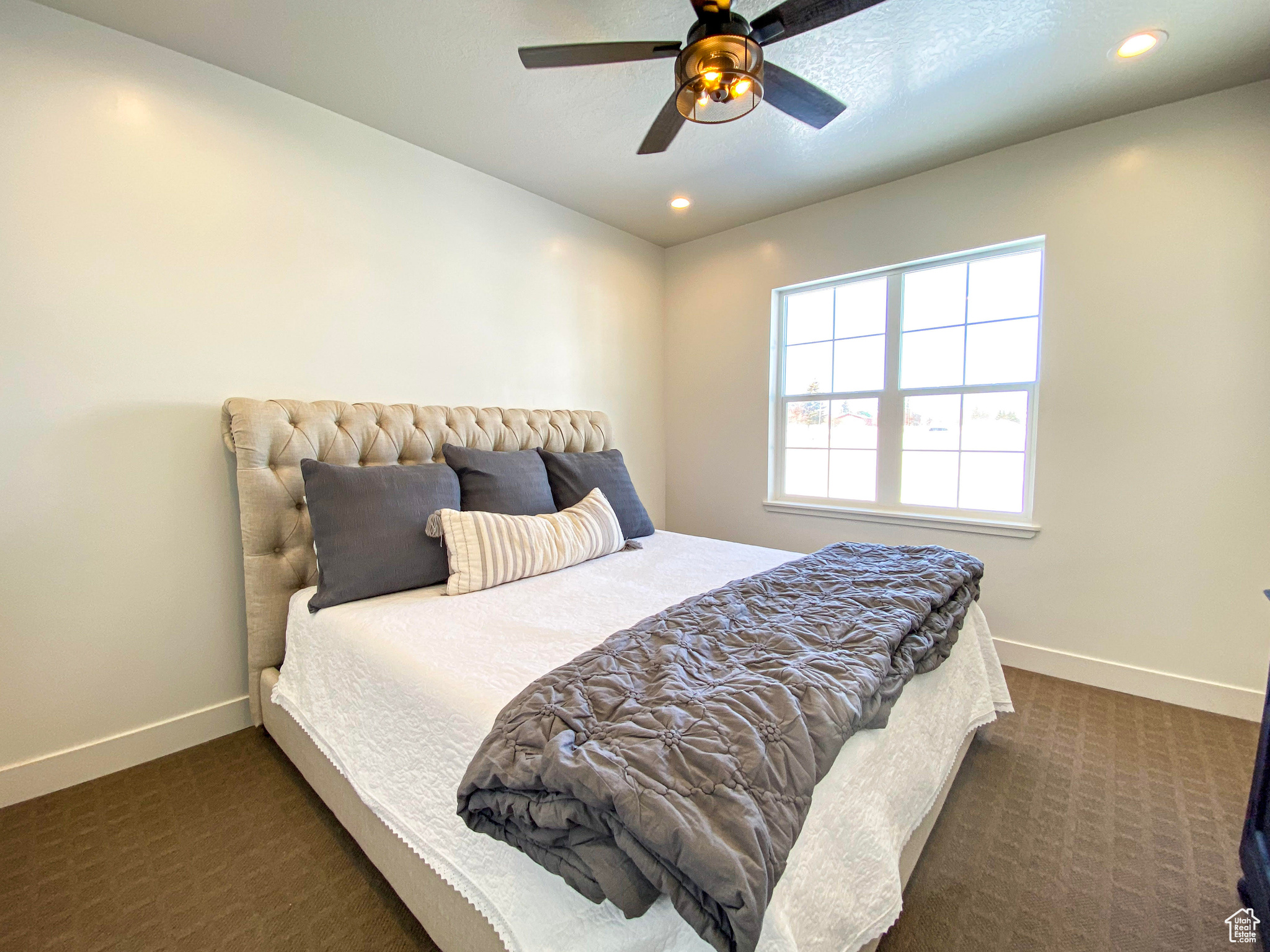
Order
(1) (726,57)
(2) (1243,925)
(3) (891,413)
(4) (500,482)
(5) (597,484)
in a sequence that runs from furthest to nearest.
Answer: (3) (891,413) < (5) (597,484) < (4) (500,482) < (1) (726,57) < (2) (1243,925)

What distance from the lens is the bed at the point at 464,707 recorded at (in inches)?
34.0

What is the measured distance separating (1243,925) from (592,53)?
110 inches

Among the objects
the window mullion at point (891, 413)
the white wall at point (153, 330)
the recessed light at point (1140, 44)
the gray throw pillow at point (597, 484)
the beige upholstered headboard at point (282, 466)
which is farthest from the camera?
the window mullion at point (891, 413)

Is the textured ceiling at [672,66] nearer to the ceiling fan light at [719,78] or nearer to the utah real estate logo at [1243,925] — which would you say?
the ceiling fan light at [719,78]

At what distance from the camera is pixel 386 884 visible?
1.38 m

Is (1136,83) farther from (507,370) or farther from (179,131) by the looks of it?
(179,131)

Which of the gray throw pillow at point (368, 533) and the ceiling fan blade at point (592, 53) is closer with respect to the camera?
the ceiling fan blade at point (592, 53)

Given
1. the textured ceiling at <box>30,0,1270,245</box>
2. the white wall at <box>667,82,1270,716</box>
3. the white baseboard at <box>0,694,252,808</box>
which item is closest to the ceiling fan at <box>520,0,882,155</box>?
the textured ceiling at <box>30,0,1270,245</box>

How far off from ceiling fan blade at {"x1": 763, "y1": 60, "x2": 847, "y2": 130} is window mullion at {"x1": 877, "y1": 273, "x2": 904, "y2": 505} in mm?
1522

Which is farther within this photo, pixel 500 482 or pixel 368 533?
pixel 500 482

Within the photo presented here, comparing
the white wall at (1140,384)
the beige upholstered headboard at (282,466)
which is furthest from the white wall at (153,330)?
the white wall at (1140,384)

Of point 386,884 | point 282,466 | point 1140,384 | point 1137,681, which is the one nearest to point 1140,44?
point 1140,384

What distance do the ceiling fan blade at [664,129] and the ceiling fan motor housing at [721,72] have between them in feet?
0.30

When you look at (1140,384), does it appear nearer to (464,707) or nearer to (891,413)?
(891,413)
